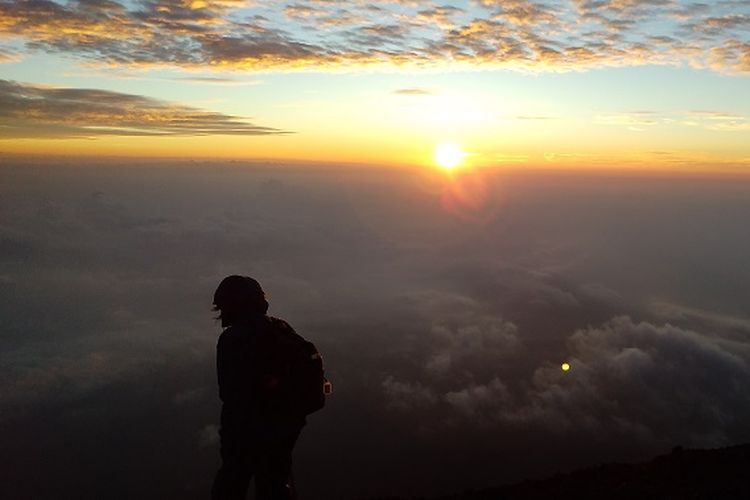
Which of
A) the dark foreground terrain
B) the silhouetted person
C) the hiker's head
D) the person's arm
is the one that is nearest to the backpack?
the silhouetted person

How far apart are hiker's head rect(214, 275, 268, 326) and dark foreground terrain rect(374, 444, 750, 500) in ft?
27.0

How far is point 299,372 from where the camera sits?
3703mm

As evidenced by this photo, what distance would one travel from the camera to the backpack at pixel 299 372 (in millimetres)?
3652

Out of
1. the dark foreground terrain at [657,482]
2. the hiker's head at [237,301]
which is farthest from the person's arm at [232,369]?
the dark foreground terrain at [657,482]

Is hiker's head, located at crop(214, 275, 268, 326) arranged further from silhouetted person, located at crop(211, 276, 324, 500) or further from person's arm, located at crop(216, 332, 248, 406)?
person's arm, located at crop(216, 332, 248, 406)

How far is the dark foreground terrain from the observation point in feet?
29.7

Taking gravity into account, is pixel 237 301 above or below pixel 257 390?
above

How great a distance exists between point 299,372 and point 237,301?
27.3 inches

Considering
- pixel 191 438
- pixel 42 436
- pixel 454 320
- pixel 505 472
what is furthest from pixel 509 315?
pixel 42 436

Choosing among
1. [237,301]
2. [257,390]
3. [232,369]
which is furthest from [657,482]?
[237,301]

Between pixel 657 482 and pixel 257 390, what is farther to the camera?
pixel 657 482

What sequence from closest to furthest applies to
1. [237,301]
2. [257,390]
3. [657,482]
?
[257,390]
[237,301]
[657,482]

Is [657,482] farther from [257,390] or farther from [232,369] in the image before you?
[232,369]

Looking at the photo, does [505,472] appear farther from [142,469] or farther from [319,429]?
[142,469]
